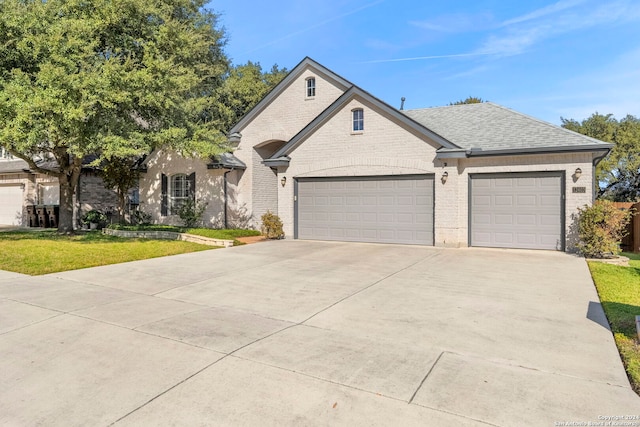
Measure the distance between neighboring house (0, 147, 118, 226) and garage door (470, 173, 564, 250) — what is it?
57.7ft

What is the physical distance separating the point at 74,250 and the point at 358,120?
1002cm

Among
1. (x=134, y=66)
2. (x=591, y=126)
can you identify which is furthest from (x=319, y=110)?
(x=591, y=126)

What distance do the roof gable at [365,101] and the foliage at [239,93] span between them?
1307 cm

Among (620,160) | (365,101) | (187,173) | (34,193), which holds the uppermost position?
(365,101)

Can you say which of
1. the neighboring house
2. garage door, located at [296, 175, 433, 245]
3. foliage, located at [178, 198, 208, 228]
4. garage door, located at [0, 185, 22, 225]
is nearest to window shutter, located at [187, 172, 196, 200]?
foliage, located at [178, 198, 208, 228]

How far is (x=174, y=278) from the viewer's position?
7.80 meters

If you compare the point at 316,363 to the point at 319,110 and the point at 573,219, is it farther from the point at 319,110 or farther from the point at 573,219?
the point at 319,110

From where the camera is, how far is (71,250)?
36.3 feet

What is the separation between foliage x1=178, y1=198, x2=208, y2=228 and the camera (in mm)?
17359

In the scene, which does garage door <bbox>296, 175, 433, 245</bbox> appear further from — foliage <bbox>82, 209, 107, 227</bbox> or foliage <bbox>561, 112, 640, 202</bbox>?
foliage <bbox>561, 112, 640, 202</bbox>

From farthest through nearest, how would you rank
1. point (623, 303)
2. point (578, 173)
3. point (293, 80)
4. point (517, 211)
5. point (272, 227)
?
point (293, 80) → point (272, 227) → point (517, 211) → point (578, 173) → point (623, 303)

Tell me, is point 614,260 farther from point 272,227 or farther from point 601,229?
point 272,227

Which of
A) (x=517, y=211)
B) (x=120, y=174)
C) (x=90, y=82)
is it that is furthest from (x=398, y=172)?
(x=120, y=174)

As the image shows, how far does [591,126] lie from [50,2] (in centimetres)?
3610
